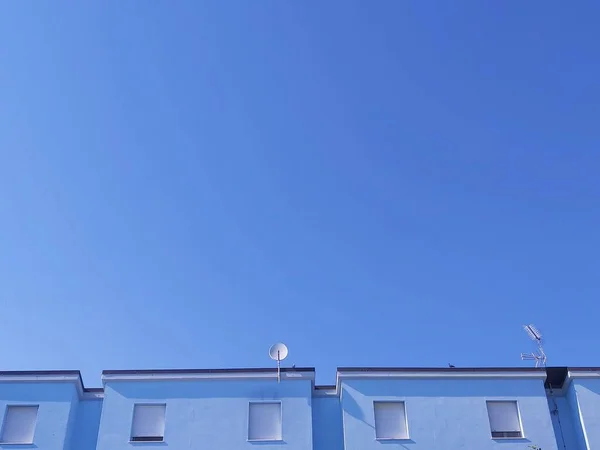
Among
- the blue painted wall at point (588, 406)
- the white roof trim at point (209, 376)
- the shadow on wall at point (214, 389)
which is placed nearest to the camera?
the blue painted wall at point (588, 406)

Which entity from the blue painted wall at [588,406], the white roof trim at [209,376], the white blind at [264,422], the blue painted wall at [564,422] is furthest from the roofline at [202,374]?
the blue painted wall at [588,406]

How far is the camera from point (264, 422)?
35.3 metres

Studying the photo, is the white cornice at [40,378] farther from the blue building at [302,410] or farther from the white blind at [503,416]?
the white blind at [503,416]

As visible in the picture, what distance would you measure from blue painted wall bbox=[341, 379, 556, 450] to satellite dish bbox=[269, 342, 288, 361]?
10.8ft

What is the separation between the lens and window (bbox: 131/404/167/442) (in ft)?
115

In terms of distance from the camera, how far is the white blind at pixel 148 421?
35.0 m

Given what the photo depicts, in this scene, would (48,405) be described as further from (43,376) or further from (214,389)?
(214,389)

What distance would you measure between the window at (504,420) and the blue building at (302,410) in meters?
Result: 0.05

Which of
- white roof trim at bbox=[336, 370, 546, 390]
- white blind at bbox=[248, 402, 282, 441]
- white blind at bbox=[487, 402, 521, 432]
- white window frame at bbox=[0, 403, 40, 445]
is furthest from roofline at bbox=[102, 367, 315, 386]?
white blind at bbox=[487, 402, 521, 432]

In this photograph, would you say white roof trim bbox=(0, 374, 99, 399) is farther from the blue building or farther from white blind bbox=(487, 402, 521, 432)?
white blind bbox=(487, 402, 521, 432)

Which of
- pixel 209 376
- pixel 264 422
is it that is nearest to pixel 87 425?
pixel 209 376

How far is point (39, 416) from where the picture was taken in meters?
35.2

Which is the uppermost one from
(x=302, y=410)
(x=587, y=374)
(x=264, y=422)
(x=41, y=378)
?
(x=41, y=378)

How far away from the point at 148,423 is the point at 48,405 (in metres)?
4.80
